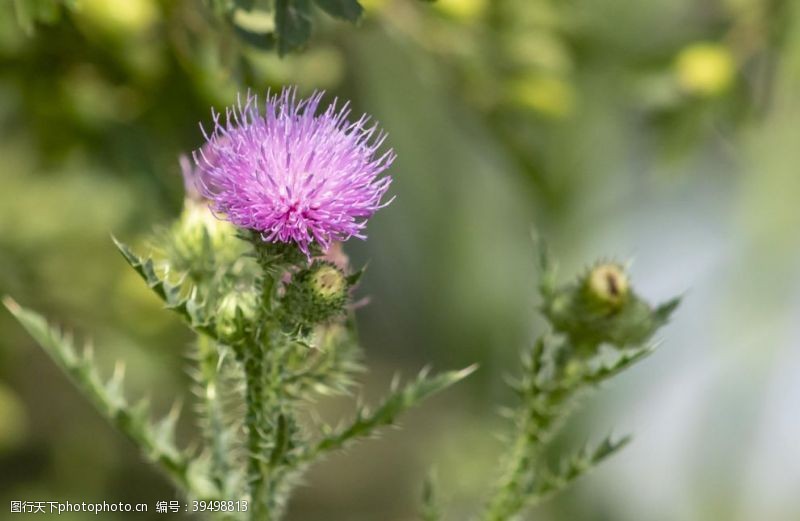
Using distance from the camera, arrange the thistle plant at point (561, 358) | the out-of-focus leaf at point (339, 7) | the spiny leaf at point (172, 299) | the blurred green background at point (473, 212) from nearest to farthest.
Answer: the spiny leaf at point (172, 299) → the out-of-focus leaf at point (339, 7) → the thistle plant at point (561, 358) → the blurred green background at point (473, 212)

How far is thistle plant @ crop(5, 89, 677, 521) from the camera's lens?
3.64 ft

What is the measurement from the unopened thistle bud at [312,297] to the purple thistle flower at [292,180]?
3cm

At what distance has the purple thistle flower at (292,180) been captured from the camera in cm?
110

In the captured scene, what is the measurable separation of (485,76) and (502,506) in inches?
40.8

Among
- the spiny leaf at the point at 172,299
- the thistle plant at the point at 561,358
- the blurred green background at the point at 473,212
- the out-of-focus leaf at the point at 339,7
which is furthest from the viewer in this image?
the blurred green background at the point at 473,212

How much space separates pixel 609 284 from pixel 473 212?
7.40 ft

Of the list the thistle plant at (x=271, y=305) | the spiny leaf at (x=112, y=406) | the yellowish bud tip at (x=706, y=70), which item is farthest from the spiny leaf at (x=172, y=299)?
the yellowish bud tip at (x=706, y=70)

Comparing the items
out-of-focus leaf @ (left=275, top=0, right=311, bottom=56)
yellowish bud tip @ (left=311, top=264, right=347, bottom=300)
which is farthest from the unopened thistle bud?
out-of-focus leaf @ (left=275, top=0, right=311, bottom=56)

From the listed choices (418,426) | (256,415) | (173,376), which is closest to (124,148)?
(173,376)

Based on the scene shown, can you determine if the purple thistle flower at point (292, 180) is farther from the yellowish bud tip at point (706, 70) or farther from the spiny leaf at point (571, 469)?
the yellowish bud tip at point (706, 70)

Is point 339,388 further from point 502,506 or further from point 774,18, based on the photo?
point 774,18

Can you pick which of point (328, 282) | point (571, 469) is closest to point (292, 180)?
point (328, 282)

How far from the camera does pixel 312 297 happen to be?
3.63 feet

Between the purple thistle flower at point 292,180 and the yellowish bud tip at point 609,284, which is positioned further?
the yellowish bud tip at point 609,284
